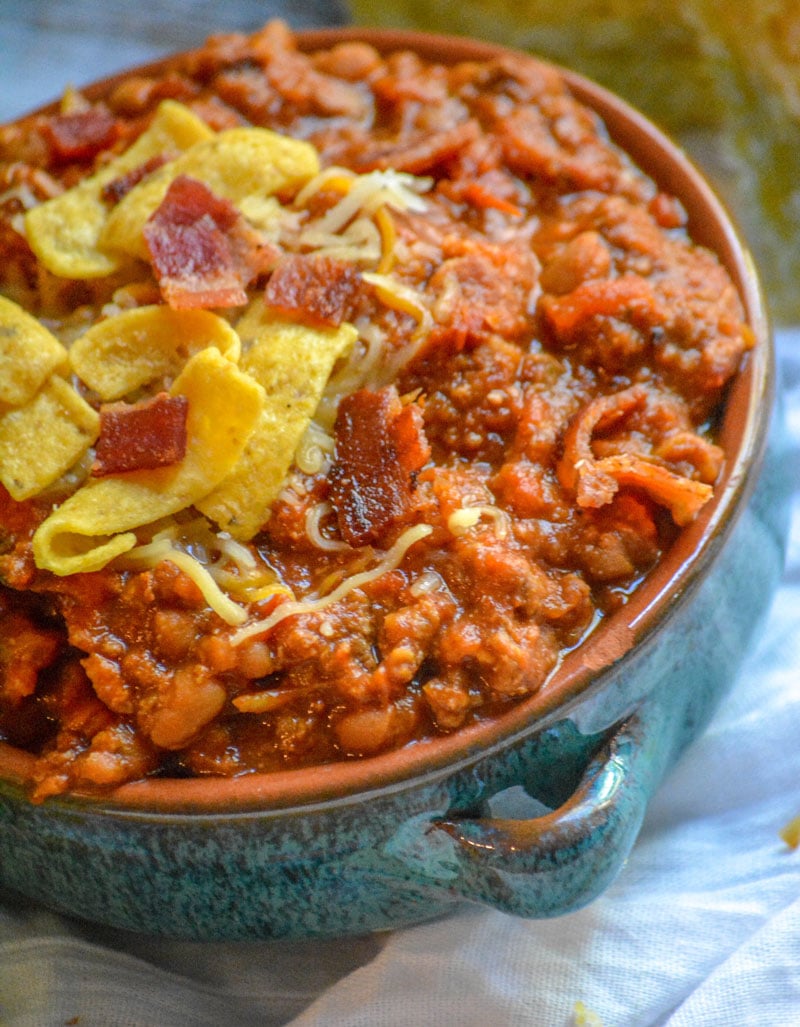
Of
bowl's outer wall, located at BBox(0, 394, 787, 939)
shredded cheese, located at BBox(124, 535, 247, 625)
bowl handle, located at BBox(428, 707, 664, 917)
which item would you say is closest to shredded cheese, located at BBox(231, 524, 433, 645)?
shredded cheese, located at BBox(124, 535, 247, 625)

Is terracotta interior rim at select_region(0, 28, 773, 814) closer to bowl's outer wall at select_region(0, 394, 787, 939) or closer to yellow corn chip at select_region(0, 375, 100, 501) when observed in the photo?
bowl's outer wall at select_region(0, 394, 787, 939)

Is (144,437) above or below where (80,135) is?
below

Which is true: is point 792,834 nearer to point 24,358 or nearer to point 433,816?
point 433,816

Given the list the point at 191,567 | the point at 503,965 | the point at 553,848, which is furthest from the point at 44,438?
the point at 503,965

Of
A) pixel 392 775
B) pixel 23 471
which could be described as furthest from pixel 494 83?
pixel 392 775

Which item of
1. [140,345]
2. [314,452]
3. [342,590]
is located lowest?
[342,590]

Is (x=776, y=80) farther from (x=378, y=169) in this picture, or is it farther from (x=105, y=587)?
(x=105, y=587)

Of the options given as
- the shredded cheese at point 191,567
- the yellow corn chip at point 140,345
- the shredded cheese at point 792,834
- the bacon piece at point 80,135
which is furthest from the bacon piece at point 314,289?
the shredded cheese at point 792,834
